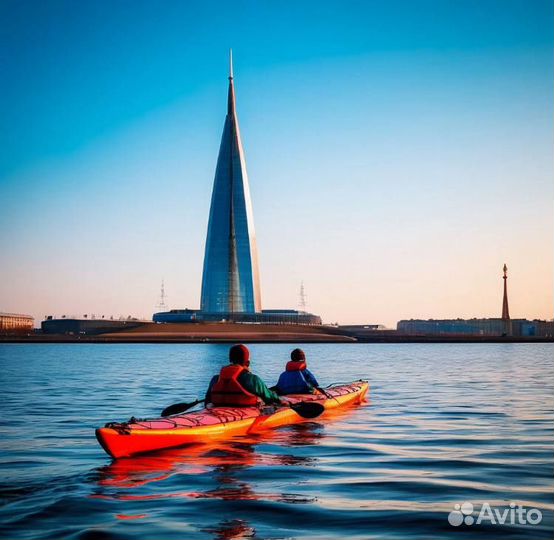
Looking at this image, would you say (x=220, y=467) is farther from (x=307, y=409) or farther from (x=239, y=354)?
(x=307, y=409)

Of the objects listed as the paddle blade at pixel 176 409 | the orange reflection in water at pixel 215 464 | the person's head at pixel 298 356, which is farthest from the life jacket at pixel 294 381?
the paddle blade at pixel 176 409

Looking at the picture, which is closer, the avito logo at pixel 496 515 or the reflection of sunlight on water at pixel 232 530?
the reflection of sunlight on water at pixel 232 530

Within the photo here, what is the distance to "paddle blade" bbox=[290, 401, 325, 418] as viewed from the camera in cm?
Result: 1769

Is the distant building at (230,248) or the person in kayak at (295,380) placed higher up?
the distant building at (230,248)

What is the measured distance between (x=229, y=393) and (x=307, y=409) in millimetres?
2549

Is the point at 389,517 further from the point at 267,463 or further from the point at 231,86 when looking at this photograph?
the point at 231,86

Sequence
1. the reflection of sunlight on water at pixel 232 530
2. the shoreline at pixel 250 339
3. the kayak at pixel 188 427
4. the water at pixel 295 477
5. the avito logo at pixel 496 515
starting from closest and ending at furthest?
the reflection of sunlight on water at pixel 232 530 → the water at pixel 295 477 → the avito logo at pixel 496 515 → the kayak at pixel 188 427 → the shoreline at pixel 250 339

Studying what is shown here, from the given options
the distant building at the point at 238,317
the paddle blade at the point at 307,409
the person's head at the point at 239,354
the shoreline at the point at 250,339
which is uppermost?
the distant building at the point at 238,317

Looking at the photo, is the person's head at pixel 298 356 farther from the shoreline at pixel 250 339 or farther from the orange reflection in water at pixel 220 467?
the shoreline at pixel 250 339

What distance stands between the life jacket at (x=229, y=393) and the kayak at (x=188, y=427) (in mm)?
184

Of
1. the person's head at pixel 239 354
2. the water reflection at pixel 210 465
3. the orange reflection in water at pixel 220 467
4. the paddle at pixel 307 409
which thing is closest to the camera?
the orange reflection in water at pixel 220 467

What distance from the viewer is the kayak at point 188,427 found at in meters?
13.0

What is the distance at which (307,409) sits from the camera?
1780 centimetres

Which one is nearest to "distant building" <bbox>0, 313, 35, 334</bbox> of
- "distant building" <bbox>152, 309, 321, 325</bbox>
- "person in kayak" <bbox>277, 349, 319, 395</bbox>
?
"distant building" <bbox>152, 309, 321, 325</bbox>
